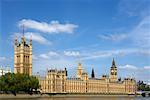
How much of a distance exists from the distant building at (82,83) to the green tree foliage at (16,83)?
18.7 metres

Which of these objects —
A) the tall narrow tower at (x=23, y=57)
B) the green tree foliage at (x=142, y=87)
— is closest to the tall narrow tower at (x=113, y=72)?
the green tree foliage at (x=142, y=87)

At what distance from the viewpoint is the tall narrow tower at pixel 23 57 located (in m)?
73.1

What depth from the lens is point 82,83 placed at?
86375mm

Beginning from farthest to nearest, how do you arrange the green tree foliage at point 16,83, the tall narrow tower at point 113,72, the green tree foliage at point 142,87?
1. the green tree foliage at point 142,87
2. the tall narrow tower at point 113,72
3. the green tree foliage at point 16,83

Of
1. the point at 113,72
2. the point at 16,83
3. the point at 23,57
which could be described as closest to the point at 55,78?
the point at 23,57

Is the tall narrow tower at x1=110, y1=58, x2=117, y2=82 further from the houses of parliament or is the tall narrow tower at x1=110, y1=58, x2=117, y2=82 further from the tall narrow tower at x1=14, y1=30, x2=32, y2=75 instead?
the tall narrow tower at x1=14, y1=30, x2=32, y2=75

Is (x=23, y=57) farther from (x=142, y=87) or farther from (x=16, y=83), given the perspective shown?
(x=142, y=87)

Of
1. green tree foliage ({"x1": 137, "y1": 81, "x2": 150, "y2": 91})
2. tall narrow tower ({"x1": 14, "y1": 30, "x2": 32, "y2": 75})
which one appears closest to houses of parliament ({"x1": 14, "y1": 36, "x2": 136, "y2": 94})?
tall narrow tower ({"x1": 14, "y1": 30, "x2": 32, "y2": 75})

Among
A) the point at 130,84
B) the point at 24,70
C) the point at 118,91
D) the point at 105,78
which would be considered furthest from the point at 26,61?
the point at 130,84

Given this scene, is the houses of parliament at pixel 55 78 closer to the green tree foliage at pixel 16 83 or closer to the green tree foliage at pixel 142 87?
the green tree foliage at pixel 16 83

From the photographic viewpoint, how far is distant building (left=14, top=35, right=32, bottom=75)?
7306 centimetres

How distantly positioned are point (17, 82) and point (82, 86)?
36.6 meters

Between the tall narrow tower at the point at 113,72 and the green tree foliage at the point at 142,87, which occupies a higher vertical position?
the tall narrow tower at the point at 113,72

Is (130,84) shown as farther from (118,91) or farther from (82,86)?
(82,86)
